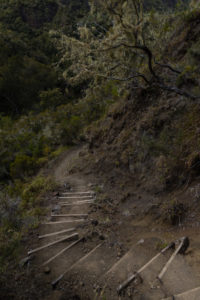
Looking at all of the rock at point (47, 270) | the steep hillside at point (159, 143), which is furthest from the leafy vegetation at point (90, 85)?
the rock at point (47, 270)

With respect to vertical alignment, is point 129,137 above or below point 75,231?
above

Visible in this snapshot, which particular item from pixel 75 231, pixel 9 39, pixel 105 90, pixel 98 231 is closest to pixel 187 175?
pixel 98 231

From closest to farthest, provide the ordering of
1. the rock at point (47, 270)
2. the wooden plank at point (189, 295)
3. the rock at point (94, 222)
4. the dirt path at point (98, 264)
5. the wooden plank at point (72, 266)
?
the wooden plank at point (189, 295) → the dirt path at point (98, 264) → the wooden plank at point (72, 266) → the rock at point (47, 270) → the rock at point (94, 222)

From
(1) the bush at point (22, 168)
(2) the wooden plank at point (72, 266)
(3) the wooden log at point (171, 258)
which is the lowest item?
(1) the bush at point (22, 168)

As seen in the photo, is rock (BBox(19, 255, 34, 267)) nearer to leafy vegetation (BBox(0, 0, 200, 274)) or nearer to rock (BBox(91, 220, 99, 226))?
leafy vegetation (BBox(0, 0, 200, 274))

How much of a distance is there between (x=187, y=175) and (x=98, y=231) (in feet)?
7.22

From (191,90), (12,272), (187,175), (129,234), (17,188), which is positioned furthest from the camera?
(17,188)

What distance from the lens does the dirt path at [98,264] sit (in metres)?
2.57

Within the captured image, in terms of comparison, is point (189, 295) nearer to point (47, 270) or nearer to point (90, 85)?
point (47, 270)

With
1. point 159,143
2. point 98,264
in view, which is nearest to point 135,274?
point 98,264

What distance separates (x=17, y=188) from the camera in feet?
27.1

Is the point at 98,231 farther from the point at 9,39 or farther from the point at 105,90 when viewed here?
the point at 9,39

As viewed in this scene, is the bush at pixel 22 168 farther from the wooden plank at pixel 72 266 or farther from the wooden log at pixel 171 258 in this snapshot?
the wooden log at pixel 171 258

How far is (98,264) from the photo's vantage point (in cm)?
331
